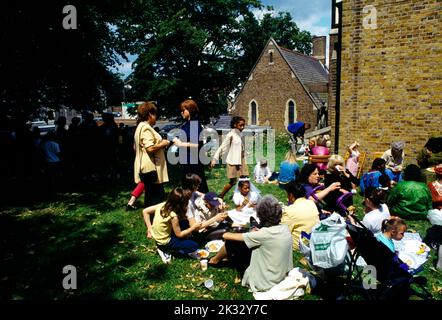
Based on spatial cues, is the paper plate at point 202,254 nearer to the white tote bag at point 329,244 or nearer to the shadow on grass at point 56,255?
the shadow on grass at point 56,255

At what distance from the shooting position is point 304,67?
32.3 m

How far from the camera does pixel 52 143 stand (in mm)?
8484

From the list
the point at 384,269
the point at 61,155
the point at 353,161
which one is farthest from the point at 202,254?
the point at 61,155

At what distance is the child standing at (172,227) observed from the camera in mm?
4785

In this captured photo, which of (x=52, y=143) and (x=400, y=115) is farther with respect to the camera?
(x=400, y=115)

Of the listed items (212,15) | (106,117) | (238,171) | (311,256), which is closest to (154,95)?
(212,15)

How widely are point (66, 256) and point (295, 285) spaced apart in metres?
3.66

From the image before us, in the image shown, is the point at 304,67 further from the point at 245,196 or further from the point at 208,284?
the point at 208,284

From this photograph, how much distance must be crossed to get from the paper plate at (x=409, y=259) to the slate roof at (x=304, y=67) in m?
27.5

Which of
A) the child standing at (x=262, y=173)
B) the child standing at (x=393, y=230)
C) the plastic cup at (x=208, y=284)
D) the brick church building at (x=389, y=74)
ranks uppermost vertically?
the brick church building at (x=389, y=74)

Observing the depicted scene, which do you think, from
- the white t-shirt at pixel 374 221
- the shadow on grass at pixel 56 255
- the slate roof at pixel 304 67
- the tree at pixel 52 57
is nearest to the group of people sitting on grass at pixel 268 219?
the white t-shirt at pixel 374 221

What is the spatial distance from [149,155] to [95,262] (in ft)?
6.63
